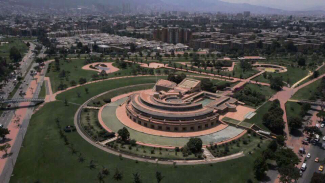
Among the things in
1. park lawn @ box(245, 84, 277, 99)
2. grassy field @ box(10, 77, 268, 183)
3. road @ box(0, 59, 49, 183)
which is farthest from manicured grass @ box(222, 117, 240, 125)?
road @ box(0, 59, 49, 183)

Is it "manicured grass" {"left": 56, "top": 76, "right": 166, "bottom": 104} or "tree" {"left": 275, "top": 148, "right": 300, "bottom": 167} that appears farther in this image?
"manicured grass" {"left": 56, "top": 76, "right": 166, "bottom": 104}

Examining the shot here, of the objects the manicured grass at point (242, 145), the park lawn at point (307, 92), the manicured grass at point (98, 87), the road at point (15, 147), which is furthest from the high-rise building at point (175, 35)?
the manicured grass at point (242, 145)

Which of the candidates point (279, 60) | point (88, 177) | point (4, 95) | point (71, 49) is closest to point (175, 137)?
point (88, 177)

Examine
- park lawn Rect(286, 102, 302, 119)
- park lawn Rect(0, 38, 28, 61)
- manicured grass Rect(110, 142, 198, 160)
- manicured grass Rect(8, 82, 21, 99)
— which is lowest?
manicured grass Rect(110, 142, 198, 160)

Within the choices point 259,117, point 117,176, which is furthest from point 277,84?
point 117,176

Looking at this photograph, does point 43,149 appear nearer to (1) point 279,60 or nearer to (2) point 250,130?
(2) point 250,130

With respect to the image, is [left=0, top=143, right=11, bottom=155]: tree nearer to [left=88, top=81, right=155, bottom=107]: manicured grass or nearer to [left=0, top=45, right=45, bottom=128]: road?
[left=0, top=45, right=45, bottom=128]: road

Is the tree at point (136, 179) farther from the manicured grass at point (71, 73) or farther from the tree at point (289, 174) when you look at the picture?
the manicured grass at point (71, 73)

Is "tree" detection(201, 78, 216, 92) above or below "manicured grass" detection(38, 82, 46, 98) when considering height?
above

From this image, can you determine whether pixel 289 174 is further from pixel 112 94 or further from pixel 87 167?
pixel 112 94
